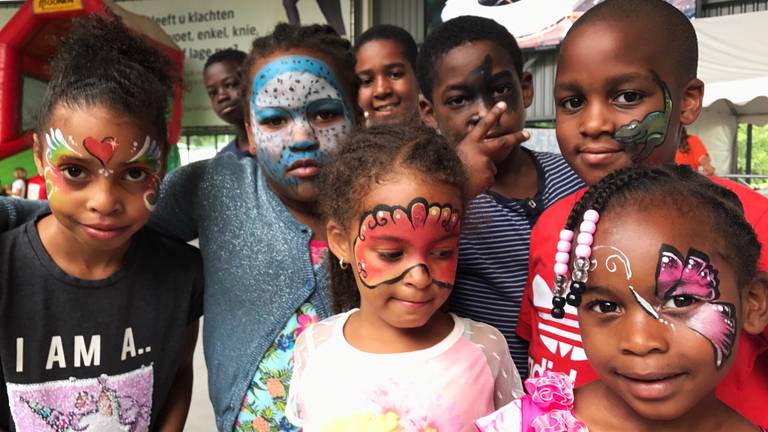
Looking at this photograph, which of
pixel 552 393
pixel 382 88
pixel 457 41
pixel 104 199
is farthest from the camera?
pixel 382 88

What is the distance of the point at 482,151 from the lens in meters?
1.42

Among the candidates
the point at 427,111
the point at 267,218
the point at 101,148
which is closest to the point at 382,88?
the point at 427,111

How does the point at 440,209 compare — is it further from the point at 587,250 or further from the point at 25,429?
the point at 25,429

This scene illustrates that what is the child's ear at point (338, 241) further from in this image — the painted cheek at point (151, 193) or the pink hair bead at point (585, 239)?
the pink hair bead at point (585, 239)

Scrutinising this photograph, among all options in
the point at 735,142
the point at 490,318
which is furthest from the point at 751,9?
the point at 490,318

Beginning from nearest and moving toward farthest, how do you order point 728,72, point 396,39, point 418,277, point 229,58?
point 418,277
point 396,39
point 229,58
point 728,72

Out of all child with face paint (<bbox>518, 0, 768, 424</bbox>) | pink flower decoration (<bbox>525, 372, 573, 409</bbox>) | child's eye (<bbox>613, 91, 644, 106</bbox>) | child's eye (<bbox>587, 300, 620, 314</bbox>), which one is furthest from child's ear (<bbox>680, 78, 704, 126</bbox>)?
pink flower decoration (<bbox>525, 372, 573, 409</bbox>)

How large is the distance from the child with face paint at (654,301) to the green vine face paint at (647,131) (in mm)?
205

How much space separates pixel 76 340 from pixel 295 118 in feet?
2.51

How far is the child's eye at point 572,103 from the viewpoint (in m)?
1.32

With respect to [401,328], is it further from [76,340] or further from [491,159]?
[76,340]

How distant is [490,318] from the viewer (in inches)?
59.9

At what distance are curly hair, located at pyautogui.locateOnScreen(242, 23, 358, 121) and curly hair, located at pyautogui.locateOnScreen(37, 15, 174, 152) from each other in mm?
249

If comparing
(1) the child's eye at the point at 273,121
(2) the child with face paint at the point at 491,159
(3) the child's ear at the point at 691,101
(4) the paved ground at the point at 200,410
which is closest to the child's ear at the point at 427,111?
(2) the child with face paint at the point at 491,159
